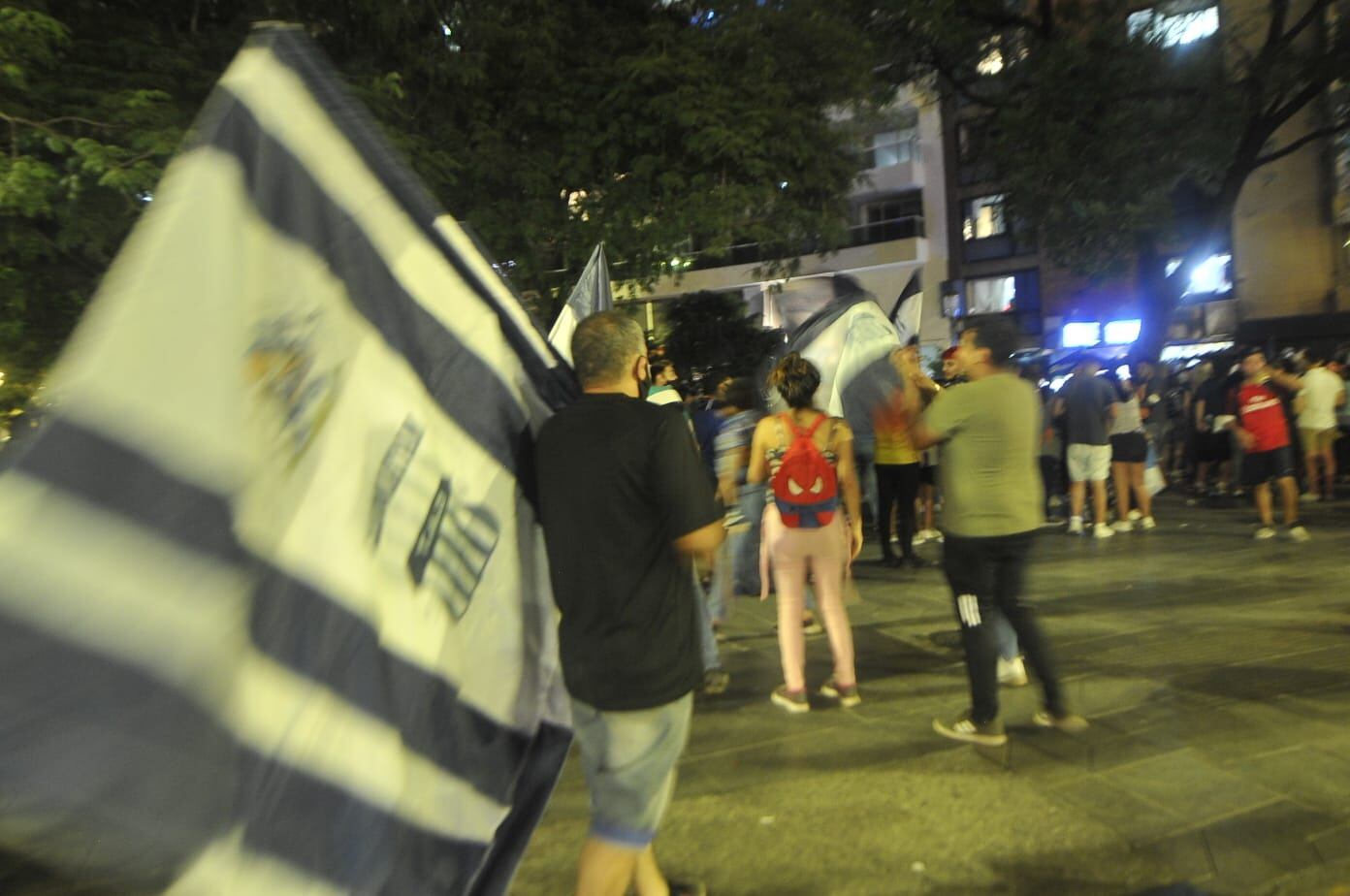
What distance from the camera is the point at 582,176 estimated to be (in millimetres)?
11945

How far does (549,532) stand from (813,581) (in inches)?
117

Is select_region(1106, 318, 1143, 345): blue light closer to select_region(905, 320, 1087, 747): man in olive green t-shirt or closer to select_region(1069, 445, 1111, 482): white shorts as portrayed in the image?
select_region(1069, 445, 1111, 482): white shorts

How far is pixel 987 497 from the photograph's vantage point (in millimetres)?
4434

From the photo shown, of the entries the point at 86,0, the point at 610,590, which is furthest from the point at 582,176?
the point at 610,590

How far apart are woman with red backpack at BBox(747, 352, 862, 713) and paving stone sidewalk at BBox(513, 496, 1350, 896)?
1.09 ft

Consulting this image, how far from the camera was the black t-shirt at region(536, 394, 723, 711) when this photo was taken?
2543 millimetres

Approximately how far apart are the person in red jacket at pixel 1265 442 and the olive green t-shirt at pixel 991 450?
6.57 m

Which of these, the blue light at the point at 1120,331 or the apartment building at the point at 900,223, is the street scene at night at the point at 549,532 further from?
the apartment building at the point at 900,223

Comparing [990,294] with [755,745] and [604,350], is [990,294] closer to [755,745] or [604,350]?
[755,745]

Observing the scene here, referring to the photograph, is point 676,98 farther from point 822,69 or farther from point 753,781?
point 753,781

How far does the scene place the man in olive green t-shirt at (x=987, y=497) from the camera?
442 centimetres

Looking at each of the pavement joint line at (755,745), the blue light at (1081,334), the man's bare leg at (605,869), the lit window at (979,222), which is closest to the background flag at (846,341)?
the pavement joint line at (755,745)

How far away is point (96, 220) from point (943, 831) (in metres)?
7.42

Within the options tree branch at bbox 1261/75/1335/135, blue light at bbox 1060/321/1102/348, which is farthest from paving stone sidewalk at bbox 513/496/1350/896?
blue light at bbox 1060/321/1102/348
